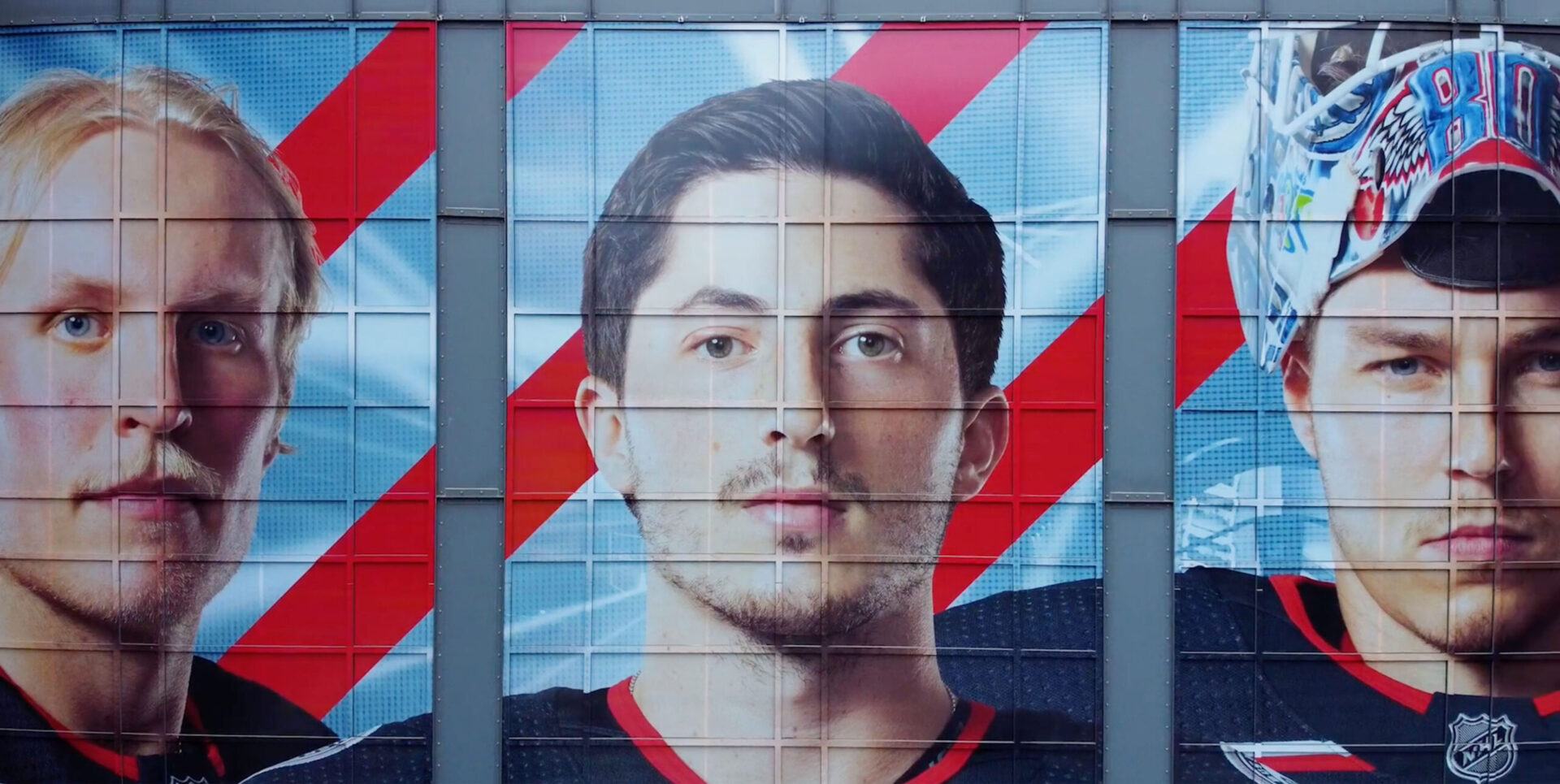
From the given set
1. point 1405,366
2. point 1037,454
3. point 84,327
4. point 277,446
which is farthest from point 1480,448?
point 84,327

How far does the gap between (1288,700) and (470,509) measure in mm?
5883

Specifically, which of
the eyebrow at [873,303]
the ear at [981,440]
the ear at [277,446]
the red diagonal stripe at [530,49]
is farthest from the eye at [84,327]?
the ear at [981,440]

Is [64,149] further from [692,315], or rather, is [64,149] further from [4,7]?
[692,315]

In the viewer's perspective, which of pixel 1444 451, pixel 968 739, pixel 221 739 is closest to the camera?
pixel 1444 451

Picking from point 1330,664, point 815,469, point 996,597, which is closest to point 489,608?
point 815,469

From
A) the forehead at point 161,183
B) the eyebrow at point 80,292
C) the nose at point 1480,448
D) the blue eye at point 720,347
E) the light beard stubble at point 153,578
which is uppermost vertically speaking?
the forehead at point 161,183

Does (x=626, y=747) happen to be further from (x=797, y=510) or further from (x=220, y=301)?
(x=220, y=301)

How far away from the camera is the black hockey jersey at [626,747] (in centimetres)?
782

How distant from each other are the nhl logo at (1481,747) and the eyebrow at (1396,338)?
2590mm

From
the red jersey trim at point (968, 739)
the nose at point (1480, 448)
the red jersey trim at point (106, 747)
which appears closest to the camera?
the nose at point (1480, 448)

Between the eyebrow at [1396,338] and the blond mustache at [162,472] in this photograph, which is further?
the blond mustache at [162,472]

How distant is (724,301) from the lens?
7.79 m

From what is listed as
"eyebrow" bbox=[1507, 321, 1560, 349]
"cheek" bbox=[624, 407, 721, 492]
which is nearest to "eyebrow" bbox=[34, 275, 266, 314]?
"cheek" bbox=[624, 407, 721, 492]

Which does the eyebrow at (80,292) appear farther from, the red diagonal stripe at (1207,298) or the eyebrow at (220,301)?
the red diagonal stripe at (1207,298)
